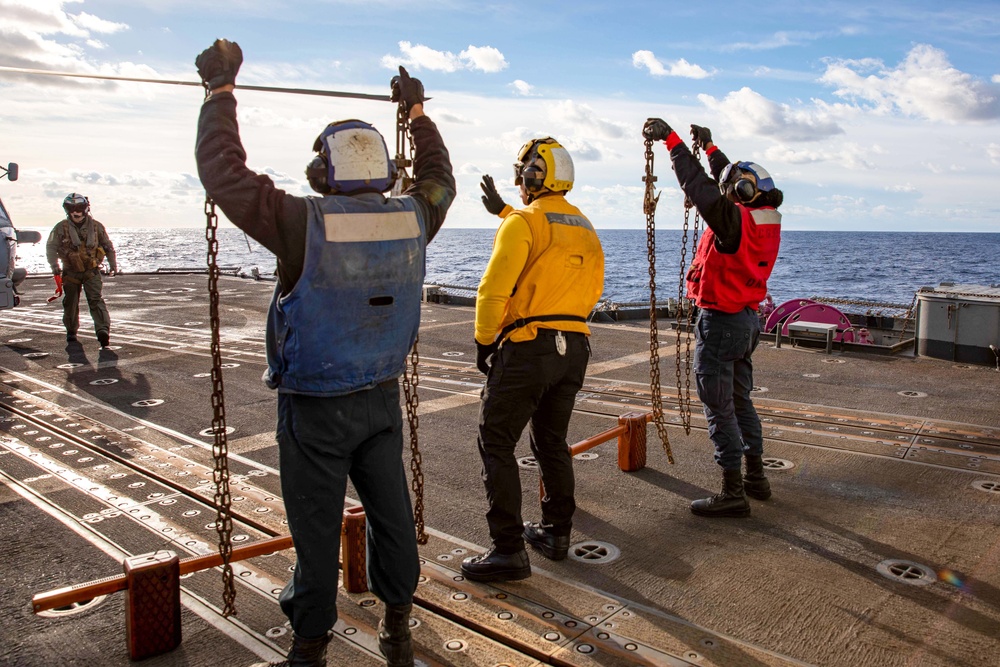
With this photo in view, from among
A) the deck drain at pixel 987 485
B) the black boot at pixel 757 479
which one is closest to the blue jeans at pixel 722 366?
the black boot at pixel 757 479

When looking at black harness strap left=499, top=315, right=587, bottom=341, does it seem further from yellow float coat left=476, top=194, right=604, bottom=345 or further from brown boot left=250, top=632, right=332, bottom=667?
brown boot left=250, top=632, right=332, bottom=667

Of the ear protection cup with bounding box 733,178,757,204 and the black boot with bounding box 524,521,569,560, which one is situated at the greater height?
the ear protection cup with bounding box 733,178,757,204

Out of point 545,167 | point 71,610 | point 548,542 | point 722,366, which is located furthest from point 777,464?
point 71,610

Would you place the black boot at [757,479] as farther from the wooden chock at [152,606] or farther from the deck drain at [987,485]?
the wooden chock at [152,606]

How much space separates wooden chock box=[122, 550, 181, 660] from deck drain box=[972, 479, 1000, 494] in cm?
574

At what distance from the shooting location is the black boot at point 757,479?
5770mm

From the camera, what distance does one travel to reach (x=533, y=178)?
4523 mm

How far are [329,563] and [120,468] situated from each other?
13.3 ft

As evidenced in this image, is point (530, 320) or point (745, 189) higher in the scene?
point (745, 189)

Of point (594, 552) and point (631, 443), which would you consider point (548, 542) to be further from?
point (631, 443)

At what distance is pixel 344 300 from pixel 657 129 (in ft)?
9.72

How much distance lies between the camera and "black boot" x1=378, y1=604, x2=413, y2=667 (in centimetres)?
344

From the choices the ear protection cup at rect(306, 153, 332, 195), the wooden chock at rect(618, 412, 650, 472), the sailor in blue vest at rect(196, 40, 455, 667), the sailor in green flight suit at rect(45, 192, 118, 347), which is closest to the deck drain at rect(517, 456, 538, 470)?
the wooden chock at rect(618, 412, 650, 472)

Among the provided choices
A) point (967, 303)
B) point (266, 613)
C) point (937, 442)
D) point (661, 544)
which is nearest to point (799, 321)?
point (967, 303)
